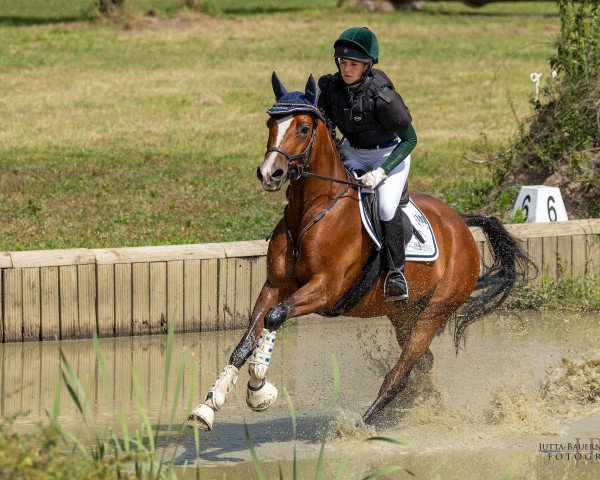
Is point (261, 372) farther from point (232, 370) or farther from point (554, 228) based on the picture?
point (554, 228)

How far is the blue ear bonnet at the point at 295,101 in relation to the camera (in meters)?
7.38

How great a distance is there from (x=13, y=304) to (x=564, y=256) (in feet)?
16.3

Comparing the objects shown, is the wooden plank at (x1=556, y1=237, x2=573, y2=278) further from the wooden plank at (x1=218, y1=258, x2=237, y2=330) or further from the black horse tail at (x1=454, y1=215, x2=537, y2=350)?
the wooden plank at (x1=218, y1=258, x2=237, y2=330)

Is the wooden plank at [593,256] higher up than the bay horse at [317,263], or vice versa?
the bay horse at [317,263]

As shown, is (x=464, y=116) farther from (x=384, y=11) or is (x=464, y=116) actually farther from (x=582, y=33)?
(x=384, y=11)

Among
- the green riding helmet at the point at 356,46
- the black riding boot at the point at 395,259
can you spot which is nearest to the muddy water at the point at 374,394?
the black riding boot at the point at 395,259

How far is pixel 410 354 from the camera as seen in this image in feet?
28.4

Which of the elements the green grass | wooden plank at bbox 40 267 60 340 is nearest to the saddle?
wooden plank at bbox 40 267 60 340

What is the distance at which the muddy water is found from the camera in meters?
7.78

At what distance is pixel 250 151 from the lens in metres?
17.8

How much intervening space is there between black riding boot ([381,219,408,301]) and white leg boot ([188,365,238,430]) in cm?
126

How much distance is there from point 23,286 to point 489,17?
25619 millimetres

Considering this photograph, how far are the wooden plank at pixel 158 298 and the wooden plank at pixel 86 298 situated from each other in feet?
1.53

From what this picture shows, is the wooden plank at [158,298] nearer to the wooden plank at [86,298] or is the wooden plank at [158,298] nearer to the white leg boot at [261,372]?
the wooden plank at [86,298]
